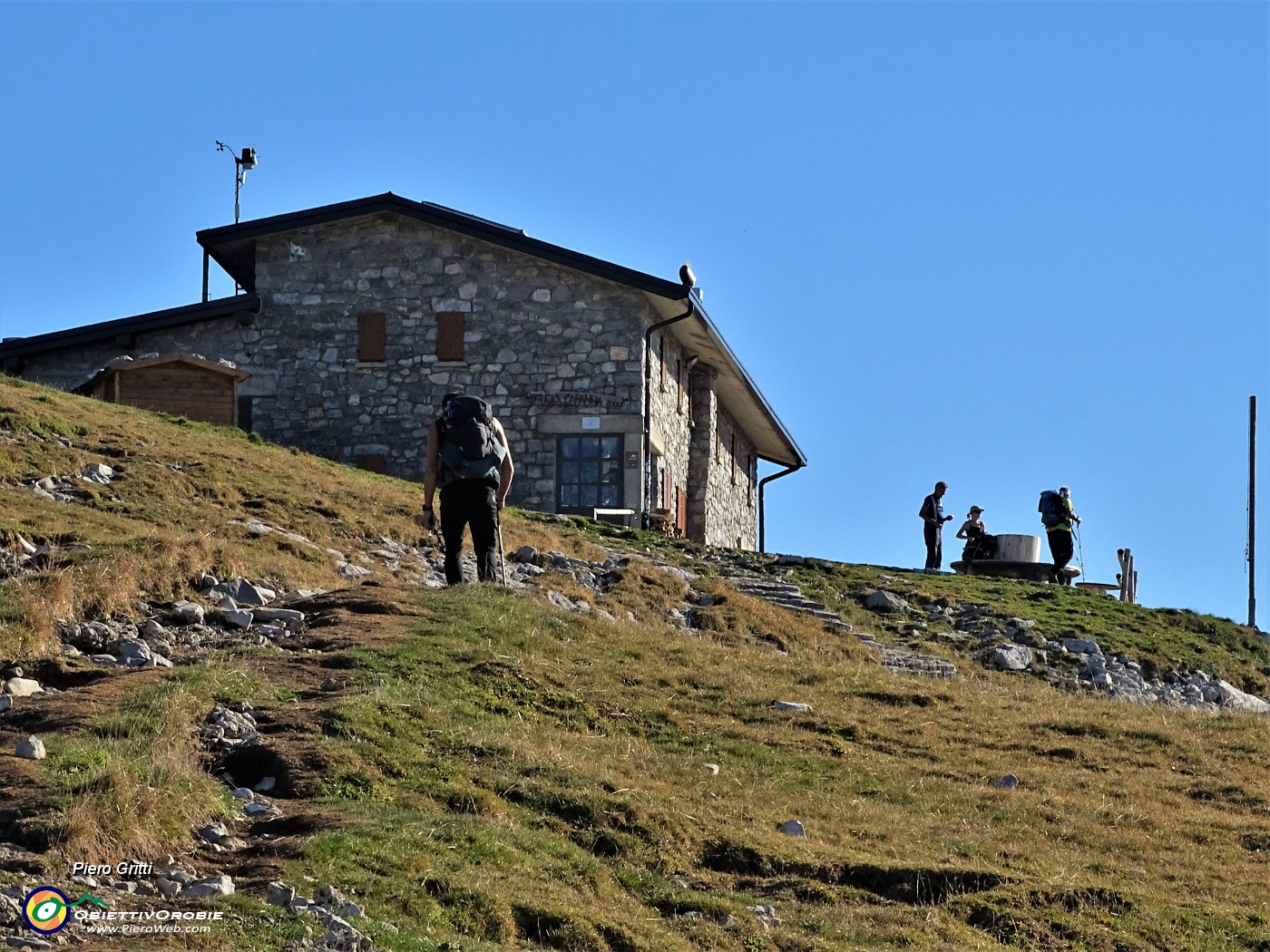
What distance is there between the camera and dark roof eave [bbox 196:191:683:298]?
3033 centimetres

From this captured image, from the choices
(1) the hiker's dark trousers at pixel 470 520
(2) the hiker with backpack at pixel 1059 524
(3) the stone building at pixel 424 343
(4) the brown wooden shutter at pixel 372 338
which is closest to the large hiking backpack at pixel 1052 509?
(2) the hiker with backpack at pixel 1059 524

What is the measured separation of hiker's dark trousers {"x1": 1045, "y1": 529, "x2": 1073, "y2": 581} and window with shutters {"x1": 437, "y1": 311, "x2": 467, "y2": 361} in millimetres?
10198

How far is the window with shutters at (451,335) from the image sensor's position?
3122cm

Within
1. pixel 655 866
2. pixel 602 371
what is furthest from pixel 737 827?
pixel 602 371

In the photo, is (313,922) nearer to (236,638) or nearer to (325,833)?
(325,833)

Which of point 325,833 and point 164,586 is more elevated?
point 164,586

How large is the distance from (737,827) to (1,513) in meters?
8.46

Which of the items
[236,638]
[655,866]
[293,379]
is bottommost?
[655,866]

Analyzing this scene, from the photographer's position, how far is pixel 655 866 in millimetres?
10070

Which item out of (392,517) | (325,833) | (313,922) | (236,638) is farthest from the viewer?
(392,517)

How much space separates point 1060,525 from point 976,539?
1.54m

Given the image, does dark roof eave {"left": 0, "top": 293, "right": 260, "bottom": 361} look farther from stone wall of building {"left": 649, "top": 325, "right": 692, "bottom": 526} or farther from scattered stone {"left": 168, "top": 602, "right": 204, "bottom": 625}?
scattered stone {"left": 168, "top": 602, "right": 204, "bottom": 625}

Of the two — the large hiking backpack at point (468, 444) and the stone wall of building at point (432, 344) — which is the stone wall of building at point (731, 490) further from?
the large hiking backpack at point (468, 444)

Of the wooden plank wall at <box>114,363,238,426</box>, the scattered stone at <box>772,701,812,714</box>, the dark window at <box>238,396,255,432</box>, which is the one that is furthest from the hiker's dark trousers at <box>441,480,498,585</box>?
the dark window at <box>238,396,255,432</box>
